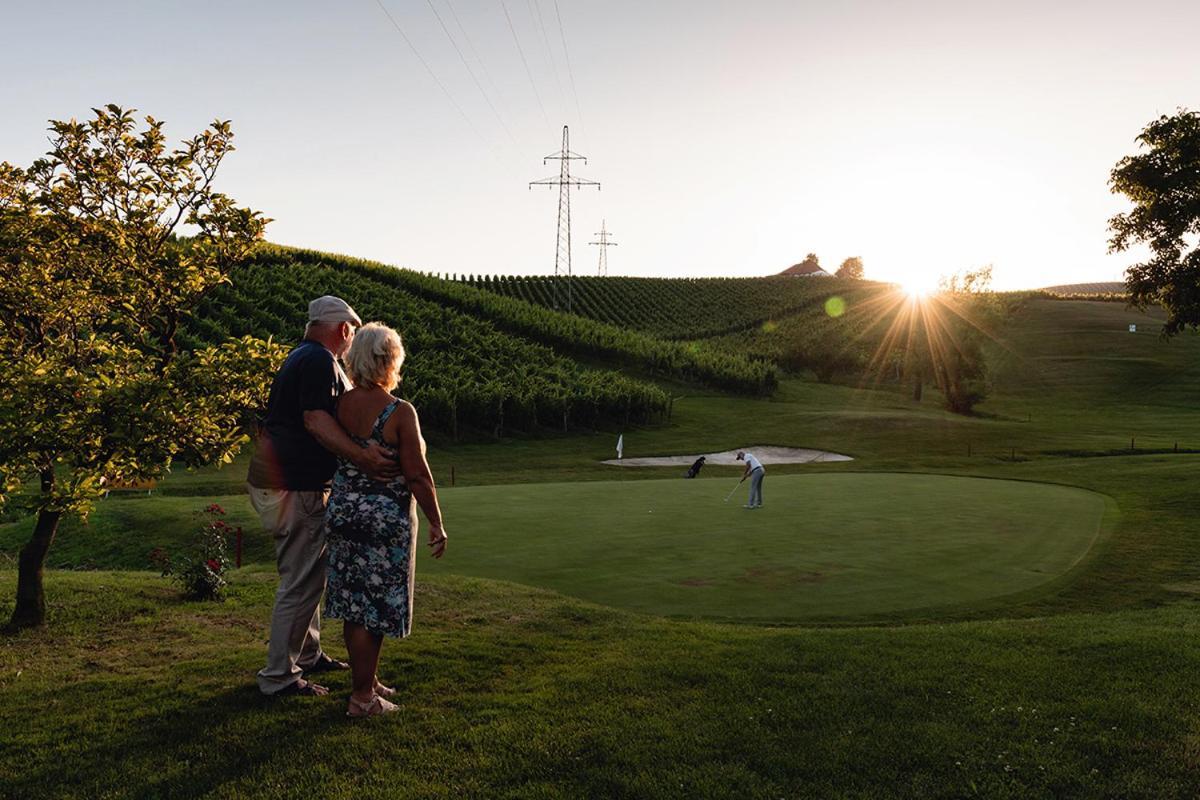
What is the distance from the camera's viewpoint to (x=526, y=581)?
11586 millimetres

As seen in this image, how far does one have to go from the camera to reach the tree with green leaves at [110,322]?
8.19 meters

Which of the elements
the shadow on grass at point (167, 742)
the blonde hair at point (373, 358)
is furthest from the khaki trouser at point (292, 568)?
the blonde hair at point (373, 358)

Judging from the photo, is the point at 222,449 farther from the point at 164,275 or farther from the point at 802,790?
the point at 802,790

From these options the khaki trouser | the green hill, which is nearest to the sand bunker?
the khaki trouser

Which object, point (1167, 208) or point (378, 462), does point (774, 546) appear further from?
point (1167, 208)

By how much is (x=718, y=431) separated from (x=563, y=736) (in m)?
43.1

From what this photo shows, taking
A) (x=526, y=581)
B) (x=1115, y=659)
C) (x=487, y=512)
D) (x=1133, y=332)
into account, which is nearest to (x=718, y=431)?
(x=487, y=512)

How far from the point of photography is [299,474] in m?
6.15

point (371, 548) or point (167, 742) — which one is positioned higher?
point (371, 548)

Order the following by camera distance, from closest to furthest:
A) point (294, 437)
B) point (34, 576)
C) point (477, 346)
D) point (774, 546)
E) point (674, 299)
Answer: point (294, 437), point (34, 576), point (774, 546), point (477, 346), point (674, 299)

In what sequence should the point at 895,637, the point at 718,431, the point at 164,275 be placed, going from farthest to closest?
A: the point at 718,431 < the point at 164,275 < the point at 895,637

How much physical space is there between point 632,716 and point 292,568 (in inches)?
110

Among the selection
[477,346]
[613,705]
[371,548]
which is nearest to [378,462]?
Answer: [371,548]

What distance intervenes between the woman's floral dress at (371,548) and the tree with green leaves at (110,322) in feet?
11.9
